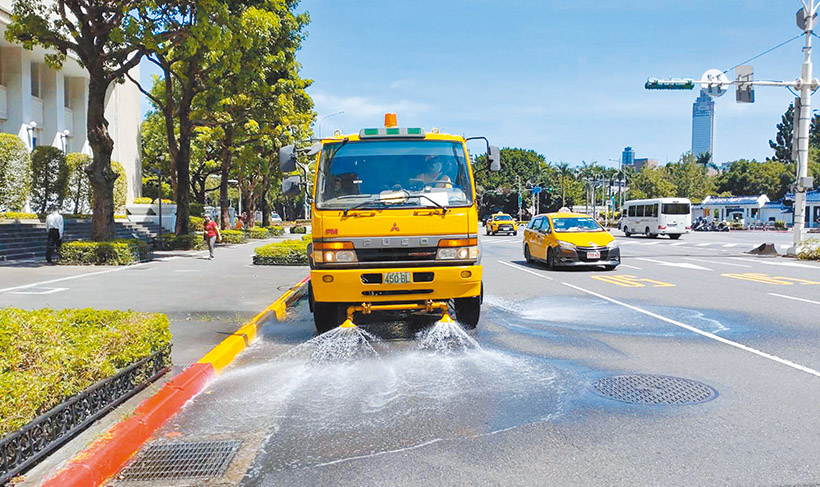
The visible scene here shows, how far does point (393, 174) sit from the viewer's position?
7.70 meters

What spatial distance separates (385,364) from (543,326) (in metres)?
3.00

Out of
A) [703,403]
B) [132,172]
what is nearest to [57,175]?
[132,172]

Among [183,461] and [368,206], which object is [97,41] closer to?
[368,206]

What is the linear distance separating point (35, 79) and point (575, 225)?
99.2 feet

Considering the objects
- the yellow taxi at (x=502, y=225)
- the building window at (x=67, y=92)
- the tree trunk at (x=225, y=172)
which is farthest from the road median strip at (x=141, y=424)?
the yellow taxi at (x=502, y=225)

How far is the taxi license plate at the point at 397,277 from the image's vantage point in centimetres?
721

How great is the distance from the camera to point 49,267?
16297mm

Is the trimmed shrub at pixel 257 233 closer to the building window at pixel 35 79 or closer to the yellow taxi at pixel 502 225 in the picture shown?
the building window at pixel 35 79

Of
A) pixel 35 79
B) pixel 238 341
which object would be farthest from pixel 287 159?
pixel 35 79

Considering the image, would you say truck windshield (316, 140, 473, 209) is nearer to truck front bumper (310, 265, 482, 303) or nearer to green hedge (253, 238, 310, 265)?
truck front bumper (310, 265, 482, 303)

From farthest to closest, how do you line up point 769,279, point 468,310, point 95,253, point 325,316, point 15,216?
point 15,216
point 95,253
point 769,279
point 468,310
point 325,316

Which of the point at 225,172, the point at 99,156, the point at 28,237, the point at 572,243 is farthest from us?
the point at 225,172

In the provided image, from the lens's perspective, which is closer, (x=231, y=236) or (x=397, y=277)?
(x=397, y=277)

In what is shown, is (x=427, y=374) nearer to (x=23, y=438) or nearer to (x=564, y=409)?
(x=564, y=409)
